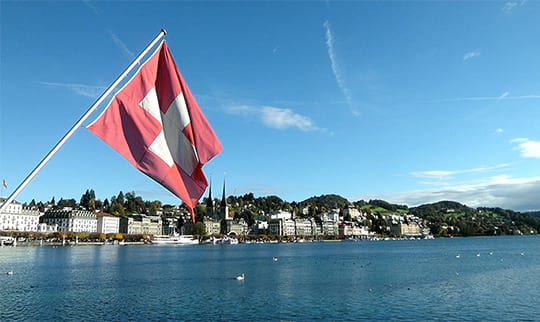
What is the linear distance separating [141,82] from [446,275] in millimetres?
44594

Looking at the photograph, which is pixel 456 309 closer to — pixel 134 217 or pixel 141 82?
pixel 141 82

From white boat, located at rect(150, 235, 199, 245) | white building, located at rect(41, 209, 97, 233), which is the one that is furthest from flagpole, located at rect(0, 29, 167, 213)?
white building, located at rect(41, 209, 97, 233)

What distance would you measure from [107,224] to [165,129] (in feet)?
575

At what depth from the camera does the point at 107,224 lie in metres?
172

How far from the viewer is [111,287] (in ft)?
125

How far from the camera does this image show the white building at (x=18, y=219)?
14425 centimetres

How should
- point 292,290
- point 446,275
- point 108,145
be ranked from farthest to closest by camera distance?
point 446,275 → point 292,290 → point 108,145

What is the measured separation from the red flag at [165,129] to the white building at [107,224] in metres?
173

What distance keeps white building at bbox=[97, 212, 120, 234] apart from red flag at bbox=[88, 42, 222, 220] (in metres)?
173

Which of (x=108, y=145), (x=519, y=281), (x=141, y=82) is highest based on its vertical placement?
(x=141, y=82)

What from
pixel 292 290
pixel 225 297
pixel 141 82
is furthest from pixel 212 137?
pixel 292 290

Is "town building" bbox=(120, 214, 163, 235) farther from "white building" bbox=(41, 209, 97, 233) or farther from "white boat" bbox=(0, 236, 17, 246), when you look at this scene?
"white boat" bbox=(0, 236, 17, 246)

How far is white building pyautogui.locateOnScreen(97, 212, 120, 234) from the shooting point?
17025cm

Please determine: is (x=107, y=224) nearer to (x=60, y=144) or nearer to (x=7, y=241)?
(x=7, y=241)
